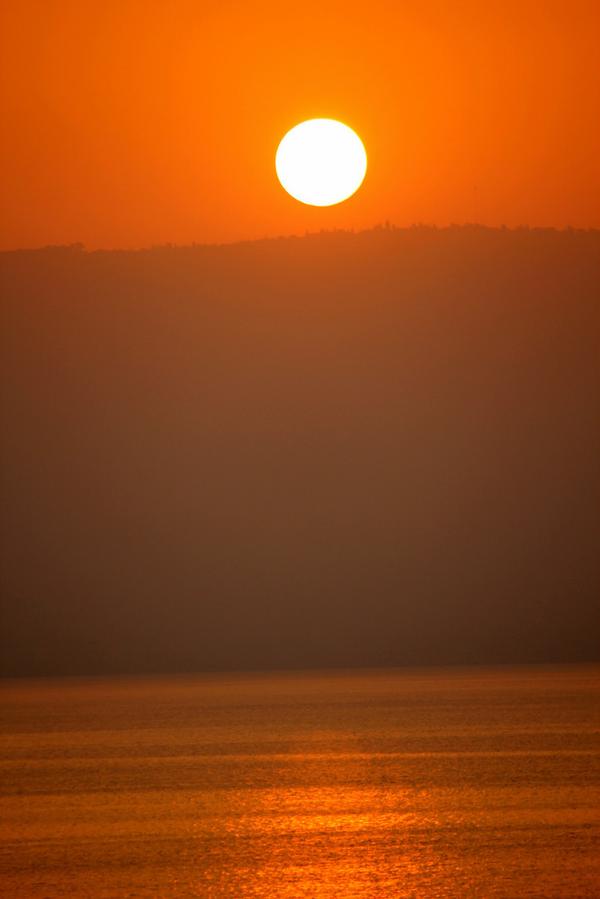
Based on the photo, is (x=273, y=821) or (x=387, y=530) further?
(x=387, y=530)

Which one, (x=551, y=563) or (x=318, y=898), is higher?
(x=551, y=563)

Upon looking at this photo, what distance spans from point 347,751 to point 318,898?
42.0 inches

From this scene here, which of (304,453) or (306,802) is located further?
(304,453)

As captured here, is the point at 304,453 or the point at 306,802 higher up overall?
the point at 304,453

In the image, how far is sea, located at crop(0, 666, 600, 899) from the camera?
46.4 inches

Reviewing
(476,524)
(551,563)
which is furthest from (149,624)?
(551,563)

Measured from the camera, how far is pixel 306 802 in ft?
5.21

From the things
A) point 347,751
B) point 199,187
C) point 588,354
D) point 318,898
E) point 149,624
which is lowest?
point 318,898

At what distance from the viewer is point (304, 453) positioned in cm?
Answer: 578

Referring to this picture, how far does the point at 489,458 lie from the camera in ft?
19.0

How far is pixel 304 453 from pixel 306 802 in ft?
13.8

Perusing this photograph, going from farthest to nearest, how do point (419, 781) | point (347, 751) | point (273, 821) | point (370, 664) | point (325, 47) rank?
point (370, 664) → point (325, 47) → point (347, 751) → point (419, 781) → point (273, 821)

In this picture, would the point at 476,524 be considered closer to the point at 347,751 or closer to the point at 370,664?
the point at 370,664

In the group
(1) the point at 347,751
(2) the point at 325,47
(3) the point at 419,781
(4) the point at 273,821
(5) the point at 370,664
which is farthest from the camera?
(5) the point at 370,664
